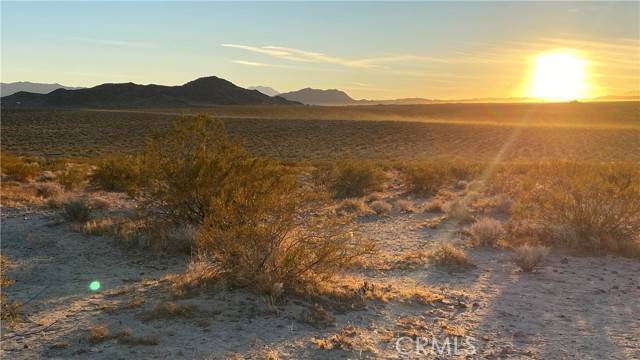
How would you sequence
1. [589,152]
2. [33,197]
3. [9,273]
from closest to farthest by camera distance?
[9,273] → [33,197] → [589,152]

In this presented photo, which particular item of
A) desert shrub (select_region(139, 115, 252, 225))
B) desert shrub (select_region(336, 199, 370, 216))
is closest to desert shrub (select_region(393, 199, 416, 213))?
desert shrub (select_region(336, 199, 370, 216))

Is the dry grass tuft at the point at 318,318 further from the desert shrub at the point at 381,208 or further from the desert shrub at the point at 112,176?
the desert shrub at the point at 112,176

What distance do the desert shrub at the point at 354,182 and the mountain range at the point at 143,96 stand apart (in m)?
138

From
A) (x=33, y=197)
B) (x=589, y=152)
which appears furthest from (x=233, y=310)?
(x=589, y=152)

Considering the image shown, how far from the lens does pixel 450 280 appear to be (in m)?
8.61

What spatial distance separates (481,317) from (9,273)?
6.94m

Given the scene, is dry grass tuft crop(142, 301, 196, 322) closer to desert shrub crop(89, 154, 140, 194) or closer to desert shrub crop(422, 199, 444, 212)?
desert shrub crop(422, 199, 444, 212)

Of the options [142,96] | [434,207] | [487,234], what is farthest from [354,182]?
[142,96]

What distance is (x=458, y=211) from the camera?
1397 cm

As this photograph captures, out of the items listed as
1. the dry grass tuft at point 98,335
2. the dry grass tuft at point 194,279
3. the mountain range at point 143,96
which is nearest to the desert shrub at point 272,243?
the dry grass tuft at point 194,279

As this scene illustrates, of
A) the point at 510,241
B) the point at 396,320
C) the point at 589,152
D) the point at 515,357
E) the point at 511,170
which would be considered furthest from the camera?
the point at 589,152

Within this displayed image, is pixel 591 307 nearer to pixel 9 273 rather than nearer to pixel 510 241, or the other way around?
pixel 510 241

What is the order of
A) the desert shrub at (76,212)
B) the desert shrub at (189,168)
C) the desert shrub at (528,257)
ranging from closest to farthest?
the desert shrub at (528,257) < the desert shrub at (189,168) < the desert shrub at (76,212)

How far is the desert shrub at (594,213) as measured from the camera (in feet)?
34.2
